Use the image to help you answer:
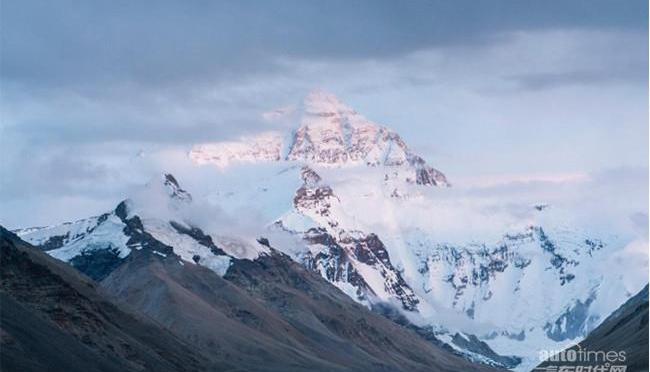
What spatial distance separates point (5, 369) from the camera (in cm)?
19825

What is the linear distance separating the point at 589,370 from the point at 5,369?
2628 inches

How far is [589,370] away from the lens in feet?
655
